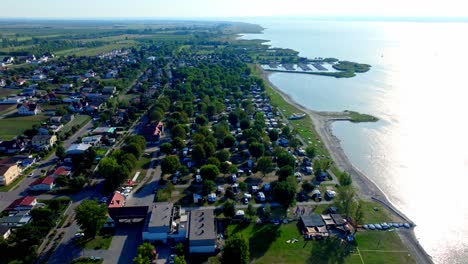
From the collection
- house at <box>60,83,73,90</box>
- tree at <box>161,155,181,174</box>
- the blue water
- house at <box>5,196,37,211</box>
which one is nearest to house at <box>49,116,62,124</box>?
house at <box>60,83,73,90</box>

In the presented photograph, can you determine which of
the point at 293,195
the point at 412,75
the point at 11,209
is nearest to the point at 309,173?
the point at 293,195

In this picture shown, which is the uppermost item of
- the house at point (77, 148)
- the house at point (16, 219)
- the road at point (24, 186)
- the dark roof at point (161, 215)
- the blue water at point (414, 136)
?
the dark roof at point (161, 215)

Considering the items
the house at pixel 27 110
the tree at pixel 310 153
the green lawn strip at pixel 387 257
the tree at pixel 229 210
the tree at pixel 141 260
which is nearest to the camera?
the tree at pixel 141 260

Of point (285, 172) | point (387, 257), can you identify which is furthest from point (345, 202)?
point (285, 172)

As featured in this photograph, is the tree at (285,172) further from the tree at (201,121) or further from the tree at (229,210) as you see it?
the tree at (201,121)

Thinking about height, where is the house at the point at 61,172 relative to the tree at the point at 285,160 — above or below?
below

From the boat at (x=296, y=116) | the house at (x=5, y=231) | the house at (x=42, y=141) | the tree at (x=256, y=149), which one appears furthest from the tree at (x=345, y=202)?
the house at (x=42, y=141)

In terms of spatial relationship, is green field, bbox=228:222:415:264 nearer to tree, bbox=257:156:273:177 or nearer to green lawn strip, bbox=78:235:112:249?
tree, bbox=257:156:273:177
